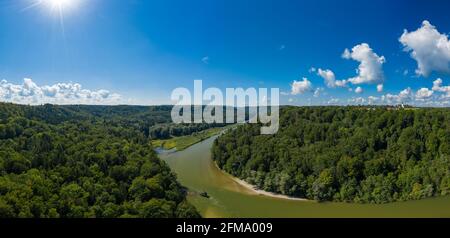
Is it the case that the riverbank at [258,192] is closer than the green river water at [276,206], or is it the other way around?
the green river water at [276,206]

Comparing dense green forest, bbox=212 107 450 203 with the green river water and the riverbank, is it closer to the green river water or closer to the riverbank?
the riverbank

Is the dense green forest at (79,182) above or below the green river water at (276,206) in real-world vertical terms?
above

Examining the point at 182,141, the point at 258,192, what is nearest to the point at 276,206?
the point at 258,192

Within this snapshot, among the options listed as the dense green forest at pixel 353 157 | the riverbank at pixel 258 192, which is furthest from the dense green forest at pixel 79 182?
the dense green forest at pixel 353 157

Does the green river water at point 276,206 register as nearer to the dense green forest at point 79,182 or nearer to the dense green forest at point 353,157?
the dense green forest at point 353,157

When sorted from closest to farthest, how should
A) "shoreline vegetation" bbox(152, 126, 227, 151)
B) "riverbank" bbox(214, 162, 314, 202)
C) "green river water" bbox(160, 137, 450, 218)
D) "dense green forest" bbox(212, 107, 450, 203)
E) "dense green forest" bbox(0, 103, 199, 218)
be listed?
"dense green forest" bbox(0, 103, 199, 218) → "green river water" bbox(160, 137, 450, 218) → "dense green forest" bbox(212, 107, 450, 203) → "riverbank" bbox(214, 162, 314, 202) → "shoreline vegetation" bbox(152, 126, 227, 151)

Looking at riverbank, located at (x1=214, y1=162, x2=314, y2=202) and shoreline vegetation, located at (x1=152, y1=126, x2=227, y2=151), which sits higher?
shoreline vegetation, located at (x1=152, y1=126, x2=227, y2=151)

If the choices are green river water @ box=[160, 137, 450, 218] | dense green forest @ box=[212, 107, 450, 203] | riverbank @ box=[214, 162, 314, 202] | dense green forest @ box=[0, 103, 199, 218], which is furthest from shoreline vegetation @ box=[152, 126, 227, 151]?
green river water @ box=[160, 137, 450, 218]

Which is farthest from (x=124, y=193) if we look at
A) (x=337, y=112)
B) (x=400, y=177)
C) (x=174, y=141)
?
(x=174, y=141)

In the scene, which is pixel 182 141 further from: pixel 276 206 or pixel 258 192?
pixel 276 206
